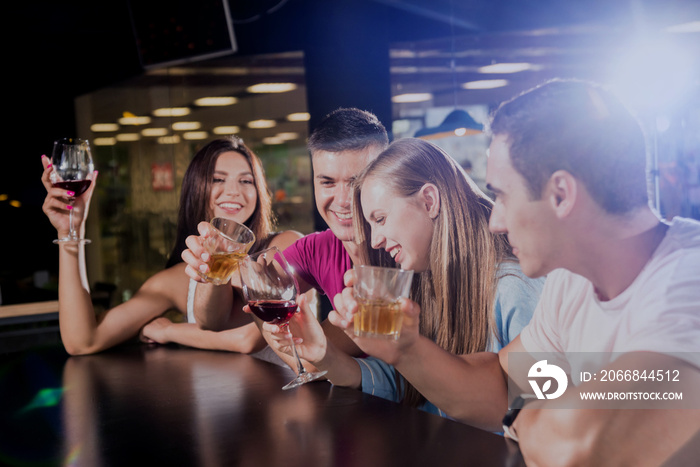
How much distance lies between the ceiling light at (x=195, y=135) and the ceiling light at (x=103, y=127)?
95 cm

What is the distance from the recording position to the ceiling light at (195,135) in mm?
5051

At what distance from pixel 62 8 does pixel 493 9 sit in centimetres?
349

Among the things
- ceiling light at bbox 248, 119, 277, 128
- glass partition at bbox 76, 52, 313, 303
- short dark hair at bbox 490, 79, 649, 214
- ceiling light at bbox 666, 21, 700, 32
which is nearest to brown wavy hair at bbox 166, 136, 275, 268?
short dark hair at bbox 490, 79, 649, 214

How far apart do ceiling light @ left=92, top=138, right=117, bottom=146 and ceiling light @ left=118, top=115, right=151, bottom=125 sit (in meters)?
0.18

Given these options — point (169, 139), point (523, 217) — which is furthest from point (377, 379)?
point (169, 139)

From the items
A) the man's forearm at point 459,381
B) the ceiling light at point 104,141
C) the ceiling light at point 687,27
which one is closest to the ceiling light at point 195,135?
the ceiling light at point 104,141

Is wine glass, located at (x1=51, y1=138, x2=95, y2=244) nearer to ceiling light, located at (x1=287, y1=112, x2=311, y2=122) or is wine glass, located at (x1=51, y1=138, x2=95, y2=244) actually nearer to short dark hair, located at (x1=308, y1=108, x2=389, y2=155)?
short dark hair, located at (x1=308, y1=108, x2=389, y2=155)

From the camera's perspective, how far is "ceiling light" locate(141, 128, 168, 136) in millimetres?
5247

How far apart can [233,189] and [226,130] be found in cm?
230

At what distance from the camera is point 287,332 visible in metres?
1.50

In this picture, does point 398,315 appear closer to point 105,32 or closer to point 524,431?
point 524,431

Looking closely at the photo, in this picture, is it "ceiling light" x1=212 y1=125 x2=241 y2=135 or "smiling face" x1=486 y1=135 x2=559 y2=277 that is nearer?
"smiling face" x1=486 y1=135 x2=559 y2=277

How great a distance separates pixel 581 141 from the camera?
46.6 inches

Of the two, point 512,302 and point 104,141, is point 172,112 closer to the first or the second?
point 104,141
